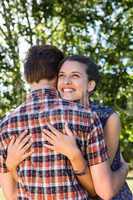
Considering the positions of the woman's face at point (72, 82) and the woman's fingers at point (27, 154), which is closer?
the woman's fingers at point (27, 154)

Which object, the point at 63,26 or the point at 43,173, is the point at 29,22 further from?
the point at 43,173

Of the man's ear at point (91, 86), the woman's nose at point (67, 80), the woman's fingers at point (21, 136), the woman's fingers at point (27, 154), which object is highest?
the woman's nose at point (67, 80)

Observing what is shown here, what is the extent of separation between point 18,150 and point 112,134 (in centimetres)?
48

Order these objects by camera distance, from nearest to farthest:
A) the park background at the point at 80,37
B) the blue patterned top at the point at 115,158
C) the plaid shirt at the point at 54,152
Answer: the plaid shirt at the point at 54,152 → the blue patterned top at the point at 115,158 → the park background at the point at 80,37

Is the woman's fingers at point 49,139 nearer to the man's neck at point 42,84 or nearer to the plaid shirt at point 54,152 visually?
the plaid shirt at point 54,152

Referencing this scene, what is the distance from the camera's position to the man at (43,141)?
9.71 ft

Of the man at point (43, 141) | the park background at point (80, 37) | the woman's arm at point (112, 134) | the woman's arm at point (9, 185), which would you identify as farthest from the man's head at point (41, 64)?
the park background at point (80, 37)

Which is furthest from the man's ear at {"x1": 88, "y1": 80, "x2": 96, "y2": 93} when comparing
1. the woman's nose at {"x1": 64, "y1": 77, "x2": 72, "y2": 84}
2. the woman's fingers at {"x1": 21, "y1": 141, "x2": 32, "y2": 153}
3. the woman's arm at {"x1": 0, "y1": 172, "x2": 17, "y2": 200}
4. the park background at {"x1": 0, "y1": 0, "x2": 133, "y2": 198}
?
the park background at {"x1": 0, "y1": 0, "x2": 133, "y2": 198}

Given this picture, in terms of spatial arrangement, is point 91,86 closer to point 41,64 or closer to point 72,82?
point 72,82

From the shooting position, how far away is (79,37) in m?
20.6

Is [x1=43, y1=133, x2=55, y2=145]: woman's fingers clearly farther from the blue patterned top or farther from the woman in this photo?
the blue patterned top

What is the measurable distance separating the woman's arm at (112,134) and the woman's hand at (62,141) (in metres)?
0.24

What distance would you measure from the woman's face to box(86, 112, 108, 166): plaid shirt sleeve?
22 centimetres

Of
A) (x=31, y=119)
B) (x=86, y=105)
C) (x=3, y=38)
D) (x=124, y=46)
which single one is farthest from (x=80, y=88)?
(x=3, y=38)
